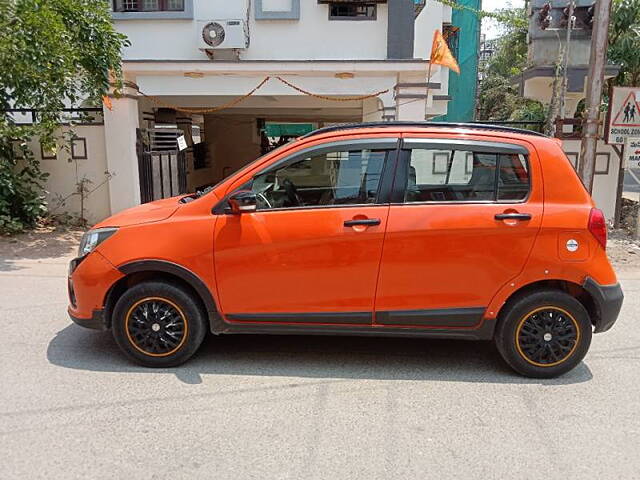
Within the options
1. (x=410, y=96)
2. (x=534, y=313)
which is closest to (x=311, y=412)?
(x=534, y=313)

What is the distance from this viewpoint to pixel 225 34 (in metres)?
10.1

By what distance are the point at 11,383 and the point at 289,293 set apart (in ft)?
6.81

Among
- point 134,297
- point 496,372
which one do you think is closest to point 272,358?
point 134,297

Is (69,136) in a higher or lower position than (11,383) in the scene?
higher

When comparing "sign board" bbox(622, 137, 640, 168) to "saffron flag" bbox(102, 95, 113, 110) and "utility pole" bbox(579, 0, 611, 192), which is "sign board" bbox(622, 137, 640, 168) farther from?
"saffron flag" bbox(102, 95, 113, 110)

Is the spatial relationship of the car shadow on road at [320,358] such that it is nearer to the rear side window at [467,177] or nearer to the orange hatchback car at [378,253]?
the orange hatchback car at [378,253]

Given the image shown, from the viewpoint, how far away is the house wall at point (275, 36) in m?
10.5

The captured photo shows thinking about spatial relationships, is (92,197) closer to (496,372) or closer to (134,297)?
(134,297)

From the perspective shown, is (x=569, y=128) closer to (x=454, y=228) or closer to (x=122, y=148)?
(x=454, y=228)

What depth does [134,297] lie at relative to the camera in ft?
13.4

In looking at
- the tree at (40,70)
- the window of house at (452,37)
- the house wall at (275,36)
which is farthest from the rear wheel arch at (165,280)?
the window of house at (452,37)

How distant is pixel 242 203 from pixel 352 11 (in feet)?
26.2

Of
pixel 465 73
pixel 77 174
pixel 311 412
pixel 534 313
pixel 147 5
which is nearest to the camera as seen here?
pixel 311 412

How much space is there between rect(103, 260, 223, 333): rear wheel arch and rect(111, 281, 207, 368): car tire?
0.06 metres
